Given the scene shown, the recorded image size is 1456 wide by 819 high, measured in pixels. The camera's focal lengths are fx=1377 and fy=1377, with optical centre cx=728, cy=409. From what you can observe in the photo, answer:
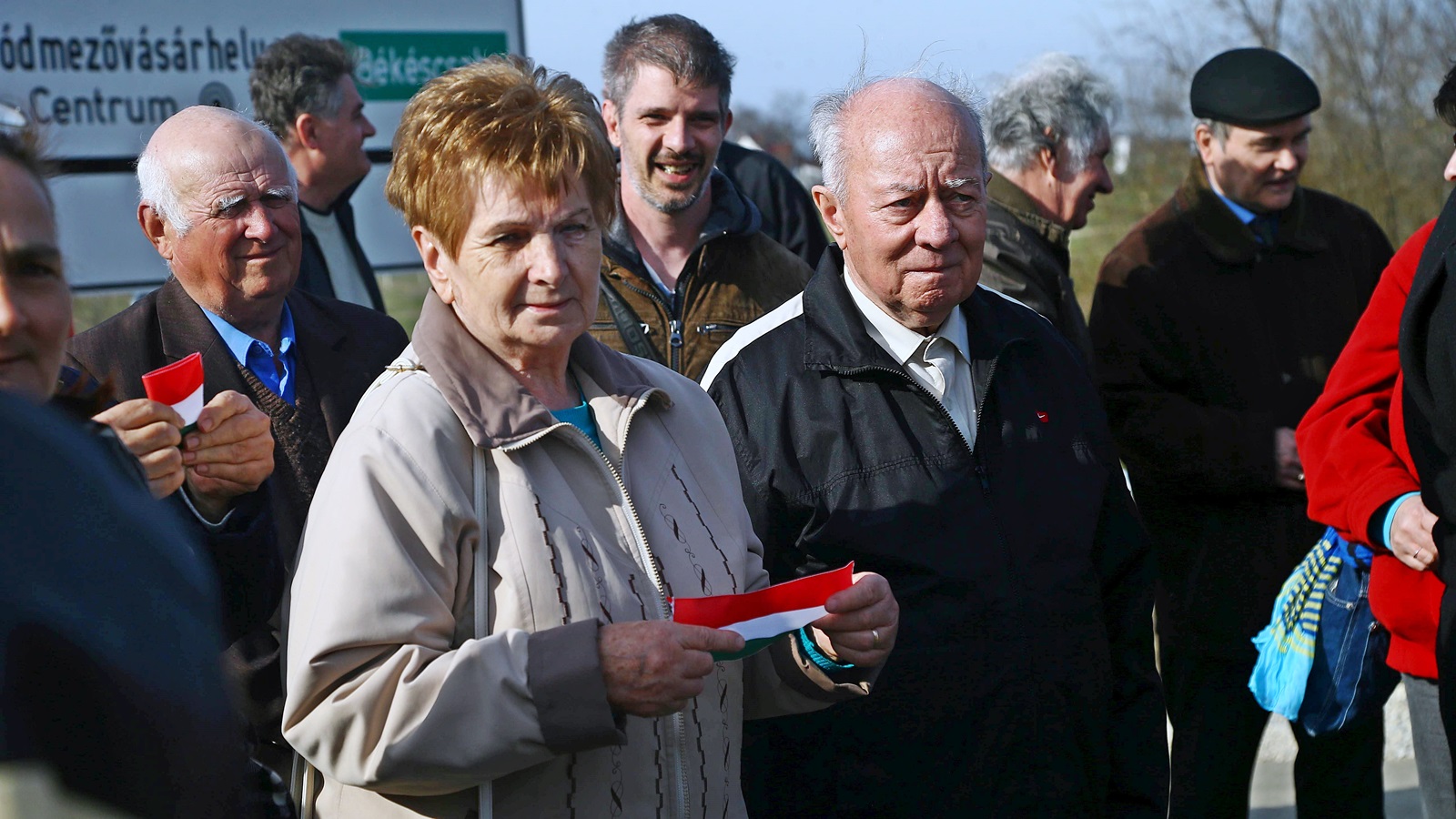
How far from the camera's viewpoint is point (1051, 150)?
438 cm

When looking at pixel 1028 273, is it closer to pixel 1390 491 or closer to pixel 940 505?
pixel 1390 491

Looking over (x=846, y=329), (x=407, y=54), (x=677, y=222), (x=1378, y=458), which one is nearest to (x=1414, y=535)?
(x=1378, y=458)

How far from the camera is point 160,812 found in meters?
0.77

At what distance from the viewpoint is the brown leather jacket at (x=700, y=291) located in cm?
386

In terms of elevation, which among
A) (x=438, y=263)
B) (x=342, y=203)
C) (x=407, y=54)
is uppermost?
(x=407, y=54)

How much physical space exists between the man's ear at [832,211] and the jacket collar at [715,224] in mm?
942

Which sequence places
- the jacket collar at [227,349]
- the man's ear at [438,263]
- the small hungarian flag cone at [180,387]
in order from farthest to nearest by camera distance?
the jacket collar at [227,349] → the small hungarian flag cone at [180,387] → the man's ear at [438,263]

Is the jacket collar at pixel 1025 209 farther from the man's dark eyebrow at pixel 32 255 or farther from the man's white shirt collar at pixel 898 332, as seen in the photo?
the man's dark eyebrow at pixel 32 255

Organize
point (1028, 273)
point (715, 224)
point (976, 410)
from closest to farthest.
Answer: point (976, 410), point (1028, 273), point (715, 224)

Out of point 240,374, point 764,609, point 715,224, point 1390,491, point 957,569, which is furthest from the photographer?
point 715,224

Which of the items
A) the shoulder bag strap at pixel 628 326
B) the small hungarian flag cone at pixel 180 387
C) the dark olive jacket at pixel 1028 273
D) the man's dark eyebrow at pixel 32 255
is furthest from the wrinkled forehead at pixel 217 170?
the man's dark eyebrow at pixel 32 255

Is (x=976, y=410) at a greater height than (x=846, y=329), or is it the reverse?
(x=846, y=329)

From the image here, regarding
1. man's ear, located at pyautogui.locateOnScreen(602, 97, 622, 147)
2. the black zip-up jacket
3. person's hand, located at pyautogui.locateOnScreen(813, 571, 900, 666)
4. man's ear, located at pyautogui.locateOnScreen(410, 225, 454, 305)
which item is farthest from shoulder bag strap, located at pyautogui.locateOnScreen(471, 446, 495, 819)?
man's ear, located at pyautogui.locateOnScreen(602, 97, 622, 147)

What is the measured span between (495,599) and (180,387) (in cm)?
76
